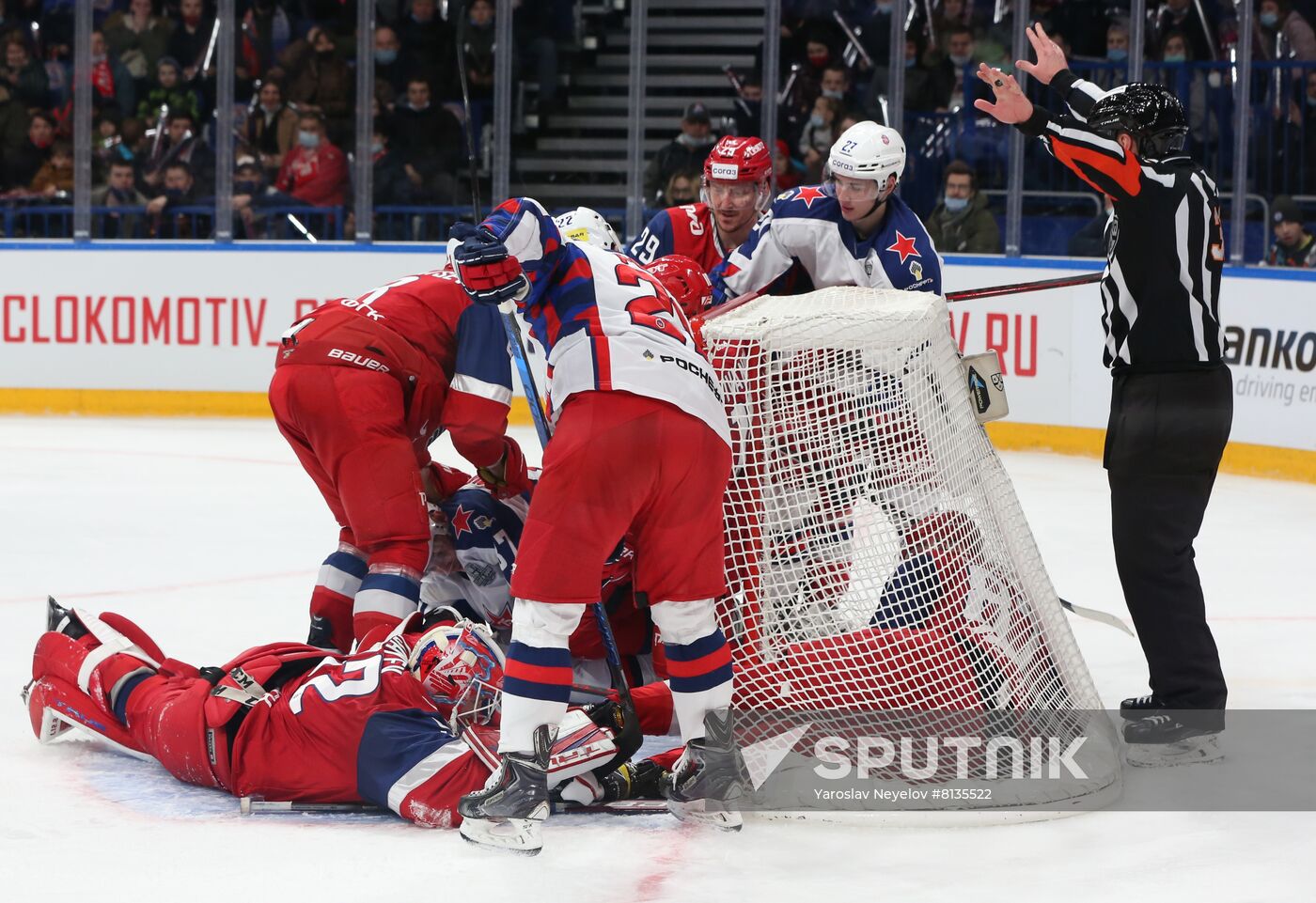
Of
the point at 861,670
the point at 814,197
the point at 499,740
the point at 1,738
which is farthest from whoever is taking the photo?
the point at 814,197

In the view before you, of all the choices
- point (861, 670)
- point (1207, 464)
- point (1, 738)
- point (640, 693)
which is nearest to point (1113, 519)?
point (1207, 464)

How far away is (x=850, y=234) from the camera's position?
13.5 ft

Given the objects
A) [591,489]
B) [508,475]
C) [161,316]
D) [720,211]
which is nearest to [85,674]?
[508,475]

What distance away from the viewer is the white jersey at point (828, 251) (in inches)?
160

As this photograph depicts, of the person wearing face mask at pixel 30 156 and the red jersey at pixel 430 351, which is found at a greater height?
the person wearing face mask at pixel 30 156

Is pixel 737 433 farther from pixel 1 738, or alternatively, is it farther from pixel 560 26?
pixel 560 26

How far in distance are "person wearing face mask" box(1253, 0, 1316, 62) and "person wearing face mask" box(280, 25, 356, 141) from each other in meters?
4.21

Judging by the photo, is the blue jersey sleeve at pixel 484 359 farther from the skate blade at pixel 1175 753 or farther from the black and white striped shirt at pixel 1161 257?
the skate blade at pixel 1175 753

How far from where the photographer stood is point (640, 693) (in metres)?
3.47

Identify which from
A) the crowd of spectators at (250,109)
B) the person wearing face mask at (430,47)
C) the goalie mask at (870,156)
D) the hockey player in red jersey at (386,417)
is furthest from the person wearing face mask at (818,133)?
the hockey player in red jersey at (386,417)

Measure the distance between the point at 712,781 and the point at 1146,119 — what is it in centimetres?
157

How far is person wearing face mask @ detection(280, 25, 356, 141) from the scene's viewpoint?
8.70 m

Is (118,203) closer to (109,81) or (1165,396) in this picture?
(109,81)

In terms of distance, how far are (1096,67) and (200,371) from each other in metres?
4.39
